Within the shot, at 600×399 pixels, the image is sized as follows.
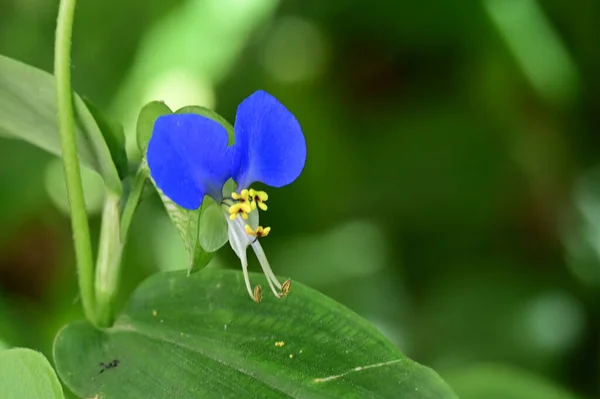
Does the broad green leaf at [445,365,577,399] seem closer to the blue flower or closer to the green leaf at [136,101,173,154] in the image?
the blue flower

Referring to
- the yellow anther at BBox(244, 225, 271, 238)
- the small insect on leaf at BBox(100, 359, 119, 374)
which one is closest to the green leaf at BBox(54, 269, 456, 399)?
the small insect on leaf at BBox(100, 359, 119, 374)

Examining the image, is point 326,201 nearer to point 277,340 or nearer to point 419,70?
point 419,70

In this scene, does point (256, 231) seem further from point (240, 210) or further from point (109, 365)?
point (109, 365)

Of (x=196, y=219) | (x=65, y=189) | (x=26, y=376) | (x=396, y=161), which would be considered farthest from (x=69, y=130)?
(x=396, y=161)

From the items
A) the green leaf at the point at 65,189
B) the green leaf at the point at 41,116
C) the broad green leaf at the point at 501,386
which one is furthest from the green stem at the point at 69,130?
the green leaf at the point at 65,189

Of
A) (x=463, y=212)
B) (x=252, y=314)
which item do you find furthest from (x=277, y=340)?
(x=463, y=212)

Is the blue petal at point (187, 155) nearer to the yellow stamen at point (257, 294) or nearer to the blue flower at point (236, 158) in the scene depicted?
the blue flower at point (236, 158)
